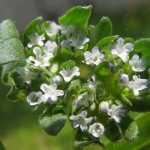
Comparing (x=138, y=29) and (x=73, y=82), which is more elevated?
(x=73, y=82)

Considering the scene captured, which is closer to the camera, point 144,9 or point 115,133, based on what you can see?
point 115,133

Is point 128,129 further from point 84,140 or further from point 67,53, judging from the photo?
point 67,53

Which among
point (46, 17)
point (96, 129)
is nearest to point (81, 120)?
point (96, 129)

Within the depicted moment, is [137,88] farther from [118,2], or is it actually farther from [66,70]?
[118,2]

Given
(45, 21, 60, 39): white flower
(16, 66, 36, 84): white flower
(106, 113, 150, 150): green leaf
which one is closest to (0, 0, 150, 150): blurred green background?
(106, 113, 150, 150): green leaf

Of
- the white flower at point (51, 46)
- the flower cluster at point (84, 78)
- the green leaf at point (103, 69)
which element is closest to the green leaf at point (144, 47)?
the flower cluster at point (84, 78)

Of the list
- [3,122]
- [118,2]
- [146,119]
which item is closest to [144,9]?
[118,2]

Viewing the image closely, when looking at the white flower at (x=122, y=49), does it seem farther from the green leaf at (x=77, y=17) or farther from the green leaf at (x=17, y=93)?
the green leaf at (x=17, y=93)
